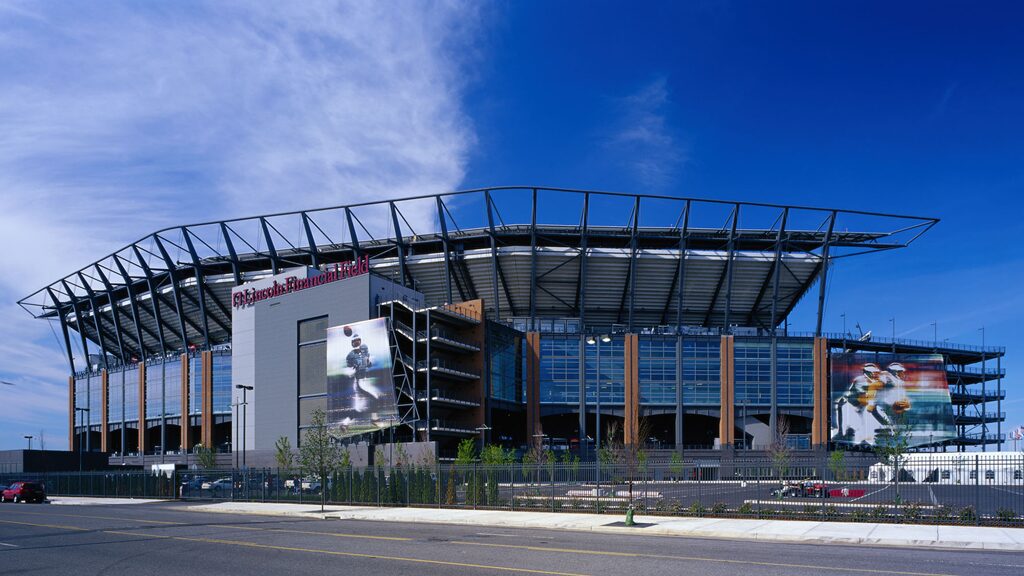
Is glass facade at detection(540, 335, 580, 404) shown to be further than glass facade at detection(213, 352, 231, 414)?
No

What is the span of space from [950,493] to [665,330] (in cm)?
7371

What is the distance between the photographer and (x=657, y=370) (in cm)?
10619

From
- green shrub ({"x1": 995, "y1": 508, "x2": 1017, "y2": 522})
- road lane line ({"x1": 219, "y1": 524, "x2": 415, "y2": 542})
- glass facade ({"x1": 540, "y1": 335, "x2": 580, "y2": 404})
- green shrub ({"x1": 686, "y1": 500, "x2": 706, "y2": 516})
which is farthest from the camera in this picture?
glass facade ({"x1": 540, "y1": 335, "x2": 580, "y2": 404})

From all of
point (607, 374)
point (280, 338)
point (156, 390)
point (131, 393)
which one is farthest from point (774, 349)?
point (131, 393)

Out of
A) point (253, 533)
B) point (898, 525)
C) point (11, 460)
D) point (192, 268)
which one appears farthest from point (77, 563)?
point (192, 268)

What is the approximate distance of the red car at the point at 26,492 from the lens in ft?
203

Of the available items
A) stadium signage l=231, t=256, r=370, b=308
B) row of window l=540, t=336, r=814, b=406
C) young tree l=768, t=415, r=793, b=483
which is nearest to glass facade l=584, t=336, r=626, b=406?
row of window l=540, t=336, r=814, b=406

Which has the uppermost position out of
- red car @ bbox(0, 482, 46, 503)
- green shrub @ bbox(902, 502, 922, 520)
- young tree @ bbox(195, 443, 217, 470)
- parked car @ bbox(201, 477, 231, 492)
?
green shrub @ bbox(902, 502, 922, 520)

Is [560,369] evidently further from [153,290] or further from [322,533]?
[322,533]

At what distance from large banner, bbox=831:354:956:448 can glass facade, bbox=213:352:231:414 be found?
80.9 meters

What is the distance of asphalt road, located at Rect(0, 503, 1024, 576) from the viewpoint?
62.9ft

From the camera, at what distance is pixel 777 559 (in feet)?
68.5

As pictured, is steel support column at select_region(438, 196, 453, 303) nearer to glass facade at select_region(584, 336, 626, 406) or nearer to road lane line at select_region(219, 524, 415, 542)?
glass facade at select_region(584, 336, 626, 406)

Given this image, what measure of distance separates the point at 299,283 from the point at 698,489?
223ft
